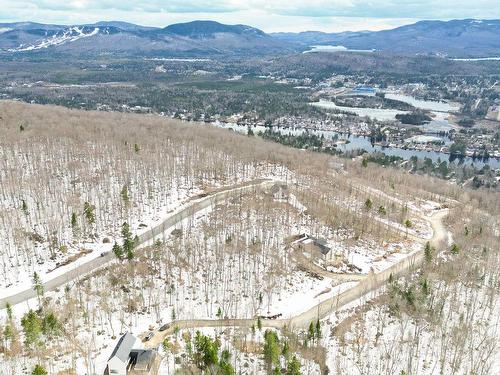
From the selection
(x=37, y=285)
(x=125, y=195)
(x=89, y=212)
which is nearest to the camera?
(x=37, y=285)

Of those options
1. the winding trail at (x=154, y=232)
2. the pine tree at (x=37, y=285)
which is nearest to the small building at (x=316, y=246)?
the winding trail at (x=154, y=232)

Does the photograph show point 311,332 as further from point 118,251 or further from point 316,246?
point 118,251

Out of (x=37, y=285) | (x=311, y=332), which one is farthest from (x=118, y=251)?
(x=311, y=332)

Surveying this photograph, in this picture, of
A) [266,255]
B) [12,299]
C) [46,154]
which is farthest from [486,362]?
[46,154]

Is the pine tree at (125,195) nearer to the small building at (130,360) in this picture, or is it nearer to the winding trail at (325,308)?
the winding trail at (325,308)

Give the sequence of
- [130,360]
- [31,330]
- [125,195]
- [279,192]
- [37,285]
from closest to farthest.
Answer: [130,360]
[31,330]
[37,285]
[125,195]
[279,192]

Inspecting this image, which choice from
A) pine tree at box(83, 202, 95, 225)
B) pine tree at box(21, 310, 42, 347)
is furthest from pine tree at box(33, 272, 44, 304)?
pine tree at box(83, 202, 95, 225)

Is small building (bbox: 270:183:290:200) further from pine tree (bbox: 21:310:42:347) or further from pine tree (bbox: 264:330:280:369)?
pine tree (bbox: 21:310:42:347)
